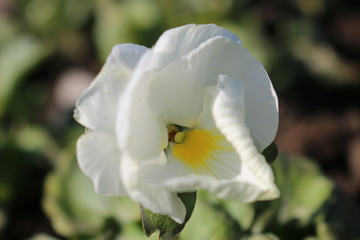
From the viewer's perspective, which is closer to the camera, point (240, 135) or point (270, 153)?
point (240, 135)

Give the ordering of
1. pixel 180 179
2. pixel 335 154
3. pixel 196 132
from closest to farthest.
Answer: pixel 180 179 → pixel 196 132 → pixel 335 154

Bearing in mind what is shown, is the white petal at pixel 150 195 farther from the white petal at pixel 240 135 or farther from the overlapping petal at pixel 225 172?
the white petal at pixel 240 135

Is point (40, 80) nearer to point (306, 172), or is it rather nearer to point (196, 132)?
point (306, 172)

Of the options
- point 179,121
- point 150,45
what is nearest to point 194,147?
point 179,121

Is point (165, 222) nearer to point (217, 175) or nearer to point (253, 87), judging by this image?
point (217, 175)

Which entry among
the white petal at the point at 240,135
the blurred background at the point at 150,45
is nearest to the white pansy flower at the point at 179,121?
the white petal at the point at 240,135

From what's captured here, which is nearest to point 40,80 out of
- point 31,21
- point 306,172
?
point 31,21
